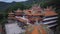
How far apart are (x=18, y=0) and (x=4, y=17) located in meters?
0.41

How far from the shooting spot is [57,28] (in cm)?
305

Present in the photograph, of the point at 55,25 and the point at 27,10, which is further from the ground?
the point at 27,10

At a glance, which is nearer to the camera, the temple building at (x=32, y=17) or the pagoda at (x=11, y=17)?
the temple building at (x=32, y=17)

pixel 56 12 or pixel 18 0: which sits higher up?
pixel 18 0

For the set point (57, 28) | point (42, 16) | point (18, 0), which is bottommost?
point (57, 28)

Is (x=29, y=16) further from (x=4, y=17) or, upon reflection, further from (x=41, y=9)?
(x=4, y=17)

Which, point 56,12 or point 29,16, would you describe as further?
point 56,12

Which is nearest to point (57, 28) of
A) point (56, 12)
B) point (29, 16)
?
point (56, 12)

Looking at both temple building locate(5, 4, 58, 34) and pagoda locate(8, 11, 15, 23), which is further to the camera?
pagoda locate(8, 11, 15, 23)

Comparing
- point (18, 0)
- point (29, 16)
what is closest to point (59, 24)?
point (29, 16)

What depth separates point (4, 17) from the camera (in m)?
3.22

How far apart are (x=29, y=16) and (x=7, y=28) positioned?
433mm

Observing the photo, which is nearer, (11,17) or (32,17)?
(32,17)

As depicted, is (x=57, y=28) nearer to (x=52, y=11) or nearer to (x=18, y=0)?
(x=52, y=11)
